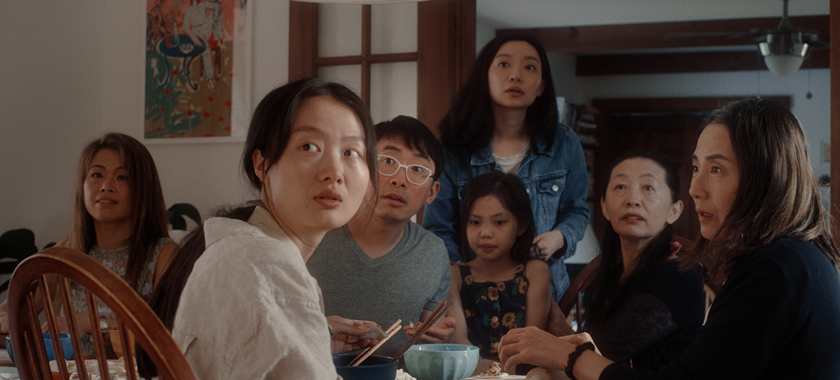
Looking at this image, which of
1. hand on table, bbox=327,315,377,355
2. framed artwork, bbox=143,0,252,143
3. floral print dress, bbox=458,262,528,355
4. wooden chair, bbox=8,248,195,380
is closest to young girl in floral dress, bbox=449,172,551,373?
floral print dress, bbox=458,262,528,355

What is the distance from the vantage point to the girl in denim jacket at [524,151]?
74.0 inches

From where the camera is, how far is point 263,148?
3.17 feet

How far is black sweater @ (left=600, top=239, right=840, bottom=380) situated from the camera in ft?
3.22

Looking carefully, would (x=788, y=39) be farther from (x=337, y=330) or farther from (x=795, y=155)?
(x=337, y=330)

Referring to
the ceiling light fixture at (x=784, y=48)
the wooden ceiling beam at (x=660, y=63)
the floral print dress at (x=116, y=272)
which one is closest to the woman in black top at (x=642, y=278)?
the floral print dress at (x=116, y=272)

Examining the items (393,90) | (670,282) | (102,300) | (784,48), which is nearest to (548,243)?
(670,282)

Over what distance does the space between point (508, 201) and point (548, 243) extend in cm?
16

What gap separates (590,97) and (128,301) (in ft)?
18.7

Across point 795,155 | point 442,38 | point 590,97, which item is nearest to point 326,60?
point 442,38

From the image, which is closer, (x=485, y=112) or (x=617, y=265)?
(x=617, y=265)

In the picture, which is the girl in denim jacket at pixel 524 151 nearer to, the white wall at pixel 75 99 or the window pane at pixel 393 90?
the window pane at pixel 393 90

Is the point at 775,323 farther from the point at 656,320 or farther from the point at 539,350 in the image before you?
the point at 656,320

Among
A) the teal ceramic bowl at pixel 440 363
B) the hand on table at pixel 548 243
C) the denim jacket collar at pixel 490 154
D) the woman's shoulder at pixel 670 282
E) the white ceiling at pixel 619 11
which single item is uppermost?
the white ceiling at pixel 619 11

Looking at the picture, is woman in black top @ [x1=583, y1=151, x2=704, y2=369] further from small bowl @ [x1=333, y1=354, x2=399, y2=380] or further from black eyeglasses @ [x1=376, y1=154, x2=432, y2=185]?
small bowl @ [x1=333, y1=354, x2=399, y2=380]
